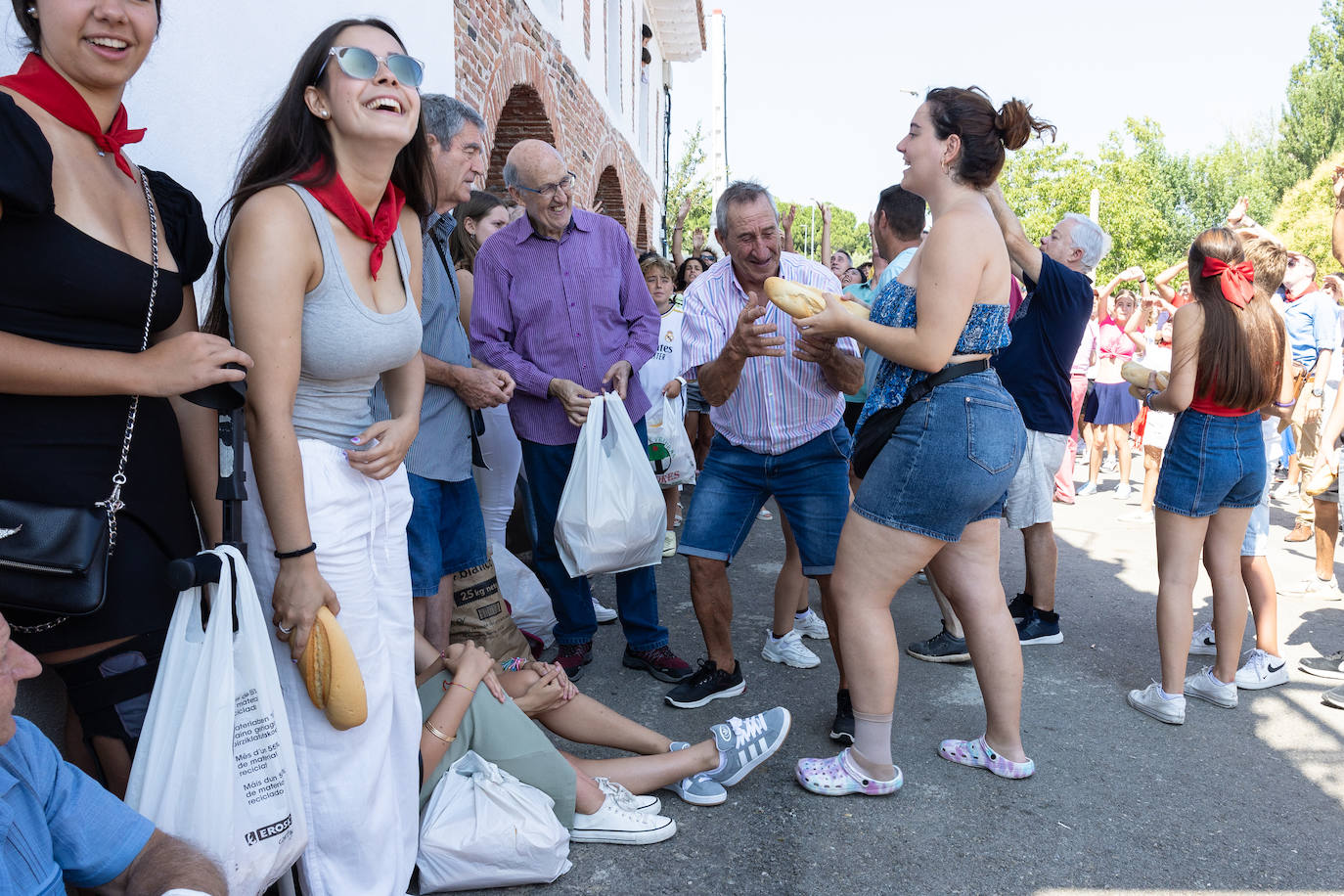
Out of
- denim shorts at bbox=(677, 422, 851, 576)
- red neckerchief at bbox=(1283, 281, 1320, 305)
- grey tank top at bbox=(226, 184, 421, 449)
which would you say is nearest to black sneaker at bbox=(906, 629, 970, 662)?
denim shorts at bbox=(677, 422, 851, 576)

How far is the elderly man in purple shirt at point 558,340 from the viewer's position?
4129 mm

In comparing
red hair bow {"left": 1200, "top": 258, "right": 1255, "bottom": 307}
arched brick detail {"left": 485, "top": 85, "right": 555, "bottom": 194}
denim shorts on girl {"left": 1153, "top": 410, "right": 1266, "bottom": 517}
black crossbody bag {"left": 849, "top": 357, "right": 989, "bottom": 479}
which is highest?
arched brick detail {"left": 485, "top": 85, "right": 555, "bottom": 194}

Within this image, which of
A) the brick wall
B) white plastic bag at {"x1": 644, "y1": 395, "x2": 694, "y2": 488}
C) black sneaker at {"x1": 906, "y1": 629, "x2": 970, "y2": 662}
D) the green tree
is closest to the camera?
black sneaker at {"x1": 906, "y1": 629, "x2": 970, "y2": 662}

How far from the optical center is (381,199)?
2.47 metres

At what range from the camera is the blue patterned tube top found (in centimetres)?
299

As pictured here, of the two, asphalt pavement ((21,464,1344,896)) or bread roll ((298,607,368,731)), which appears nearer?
bread roll ((298,607,368,731))

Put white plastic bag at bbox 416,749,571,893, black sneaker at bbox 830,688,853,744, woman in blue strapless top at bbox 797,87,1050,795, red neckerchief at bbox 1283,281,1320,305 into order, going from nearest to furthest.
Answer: white plastic bag at bbox 416,749,571,893 < woman in blue strapless top at bbox 797,87,1050,795 < black sneaker at bbox 830,688,853,744 < red neckerchief at bbox 1283,281,1320,305

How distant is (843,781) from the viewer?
10.6 feet

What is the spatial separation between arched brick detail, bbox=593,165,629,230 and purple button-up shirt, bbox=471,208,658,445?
9496 millimetres

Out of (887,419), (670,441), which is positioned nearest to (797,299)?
(887,419)

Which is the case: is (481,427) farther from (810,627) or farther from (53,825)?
(53,825)

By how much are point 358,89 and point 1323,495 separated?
18.8 ft

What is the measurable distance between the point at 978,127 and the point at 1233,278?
1568 millimetres

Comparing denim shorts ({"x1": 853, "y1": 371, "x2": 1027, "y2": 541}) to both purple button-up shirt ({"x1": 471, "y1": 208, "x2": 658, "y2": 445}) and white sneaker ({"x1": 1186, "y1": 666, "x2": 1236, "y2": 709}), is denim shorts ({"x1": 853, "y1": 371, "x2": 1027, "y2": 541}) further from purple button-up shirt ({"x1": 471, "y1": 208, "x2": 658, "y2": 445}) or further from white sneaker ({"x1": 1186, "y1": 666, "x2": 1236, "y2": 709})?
white sneaker ({"x1": 1186, "y1": 666, "x2": 1236, "y2": 709})
